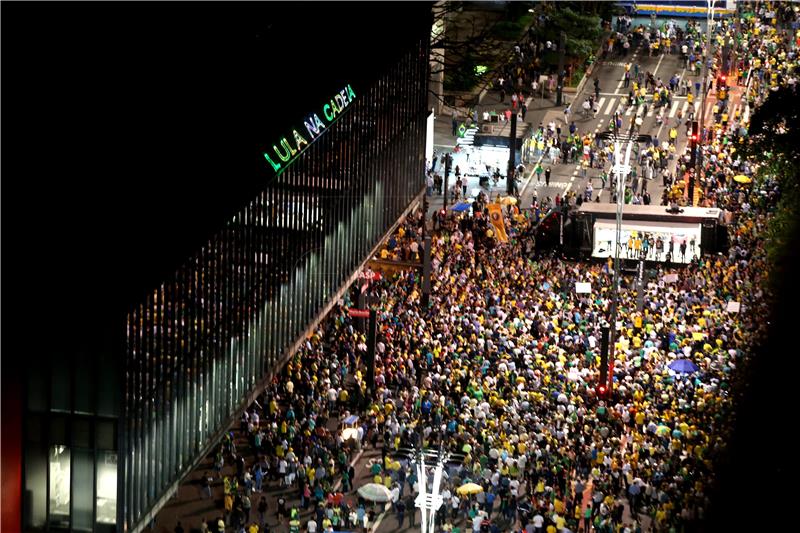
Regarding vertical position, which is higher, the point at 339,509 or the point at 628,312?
the point at 628,312

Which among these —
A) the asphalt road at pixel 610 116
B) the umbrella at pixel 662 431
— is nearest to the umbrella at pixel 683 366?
the umbrella at pixel 662 431

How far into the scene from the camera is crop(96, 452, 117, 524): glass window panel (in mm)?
38406

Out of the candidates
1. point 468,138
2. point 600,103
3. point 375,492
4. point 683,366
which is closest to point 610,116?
point 600,103

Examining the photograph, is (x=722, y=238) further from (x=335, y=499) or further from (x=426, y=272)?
(x=335, y=499)

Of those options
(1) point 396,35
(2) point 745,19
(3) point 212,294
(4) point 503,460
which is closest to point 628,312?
(1) point 396,35

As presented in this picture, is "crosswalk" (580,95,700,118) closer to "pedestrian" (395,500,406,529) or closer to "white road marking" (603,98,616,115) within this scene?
"white road marking" (603,98,616,115)

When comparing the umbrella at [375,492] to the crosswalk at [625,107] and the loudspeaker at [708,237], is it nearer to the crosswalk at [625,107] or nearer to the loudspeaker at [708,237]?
the loudspeaker at [708,237]

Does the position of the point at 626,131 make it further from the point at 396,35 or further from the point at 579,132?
the point at 396,35

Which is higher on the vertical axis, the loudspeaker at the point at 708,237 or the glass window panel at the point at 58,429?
the loudspeaker at the point at 708,237

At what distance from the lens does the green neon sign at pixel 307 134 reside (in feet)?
160

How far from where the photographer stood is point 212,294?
4466cm

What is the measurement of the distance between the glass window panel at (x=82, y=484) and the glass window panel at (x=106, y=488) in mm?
228

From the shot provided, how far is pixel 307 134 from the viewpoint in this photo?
5175cm

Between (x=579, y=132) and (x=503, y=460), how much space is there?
54428mm
